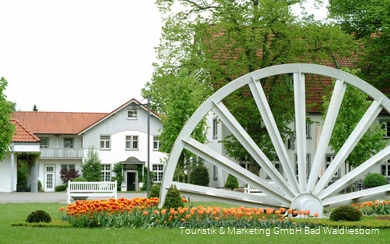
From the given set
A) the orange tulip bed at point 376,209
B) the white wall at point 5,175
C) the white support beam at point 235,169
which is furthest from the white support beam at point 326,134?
the white wall at point 5,175

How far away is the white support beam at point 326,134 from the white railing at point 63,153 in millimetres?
44820

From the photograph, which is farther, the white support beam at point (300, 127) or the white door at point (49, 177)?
the white door at point (49, 177)

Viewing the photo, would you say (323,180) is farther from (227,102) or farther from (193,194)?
(227,102)

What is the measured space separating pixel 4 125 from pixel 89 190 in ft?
21.6

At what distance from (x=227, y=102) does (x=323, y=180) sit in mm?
22392

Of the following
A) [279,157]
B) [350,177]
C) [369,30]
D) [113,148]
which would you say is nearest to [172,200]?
[279,157]

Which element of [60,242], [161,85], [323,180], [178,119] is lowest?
[60,242]

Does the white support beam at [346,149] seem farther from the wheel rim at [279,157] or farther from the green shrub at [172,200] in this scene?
the green shrub at [172,200]

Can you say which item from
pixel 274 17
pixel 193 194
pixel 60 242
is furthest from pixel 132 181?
pixel 60 242

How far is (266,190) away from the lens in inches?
693

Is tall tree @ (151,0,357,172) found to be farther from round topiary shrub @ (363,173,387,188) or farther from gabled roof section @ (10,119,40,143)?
gabled roof section @ (10,119,40,143)

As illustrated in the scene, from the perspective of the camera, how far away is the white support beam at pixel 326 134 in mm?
17656

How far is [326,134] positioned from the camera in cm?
1792

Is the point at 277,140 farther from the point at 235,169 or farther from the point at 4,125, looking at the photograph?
the point at 4,125
